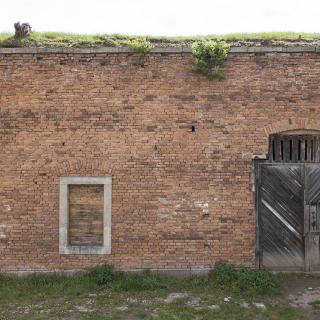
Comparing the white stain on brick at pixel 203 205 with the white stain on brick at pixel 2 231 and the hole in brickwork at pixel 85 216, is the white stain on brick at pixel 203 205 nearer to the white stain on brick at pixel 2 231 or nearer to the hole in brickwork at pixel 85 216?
the hole in brickwork at pixel 85 216

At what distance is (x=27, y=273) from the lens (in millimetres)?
8711

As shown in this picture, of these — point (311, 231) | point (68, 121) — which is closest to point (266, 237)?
point (311, 231)

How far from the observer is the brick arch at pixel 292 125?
28.3 feet

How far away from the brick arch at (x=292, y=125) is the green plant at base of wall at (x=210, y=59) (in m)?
1.50

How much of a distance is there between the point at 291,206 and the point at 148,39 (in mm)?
5239

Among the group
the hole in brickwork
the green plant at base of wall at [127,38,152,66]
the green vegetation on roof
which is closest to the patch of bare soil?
the hole in brickwork

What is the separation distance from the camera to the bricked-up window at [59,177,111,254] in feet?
28.8

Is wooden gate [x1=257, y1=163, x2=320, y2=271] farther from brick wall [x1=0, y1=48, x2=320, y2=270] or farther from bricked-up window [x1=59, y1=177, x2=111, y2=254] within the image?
bricked-up window [x1=59, y1=177, x2=111, y2=254]

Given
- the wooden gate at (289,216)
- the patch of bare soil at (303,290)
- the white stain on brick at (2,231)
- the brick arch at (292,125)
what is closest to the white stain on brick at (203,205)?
the wooden gate at (289,216)

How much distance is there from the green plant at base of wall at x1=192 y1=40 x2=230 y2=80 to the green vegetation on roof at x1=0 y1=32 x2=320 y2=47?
99cm

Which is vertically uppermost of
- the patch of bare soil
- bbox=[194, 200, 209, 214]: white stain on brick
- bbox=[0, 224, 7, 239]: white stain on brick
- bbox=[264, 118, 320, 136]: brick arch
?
bbox=[264, 118, 320, 136]: brick arch

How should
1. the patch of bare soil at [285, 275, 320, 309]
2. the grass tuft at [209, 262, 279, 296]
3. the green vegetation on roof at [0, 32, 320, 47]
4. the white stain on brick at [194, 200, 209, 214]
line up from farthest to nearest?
the green vegetation on roof at [0, 32, 320, 47] < the white stain on brick at [194, 200, 209, 214] < the grass tuft at [209, 262, 279, 296] < the patch of bare soil at [285, 275, 320, 309]

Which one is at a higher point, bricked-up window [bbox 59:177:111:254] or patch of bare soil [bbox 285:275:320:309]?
bricked-up window [bbox 59:177:111:254]

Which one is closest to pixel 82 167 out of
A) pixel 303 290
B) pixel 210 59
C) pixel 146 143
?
pixel 146 143
